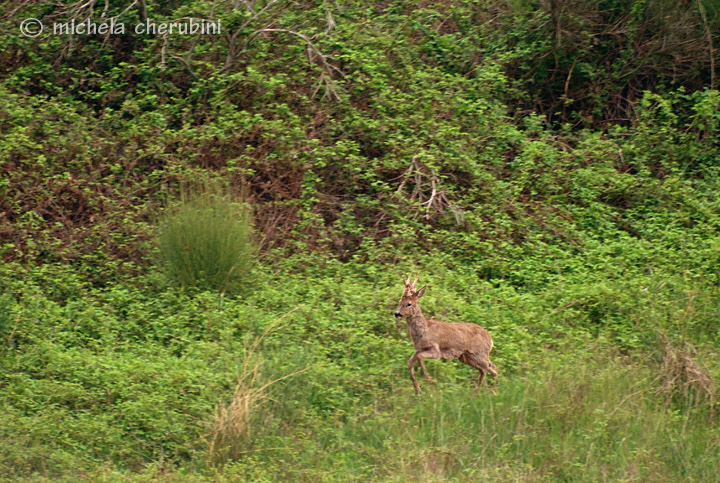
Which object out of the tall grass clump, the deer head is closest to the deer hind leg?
the deer head

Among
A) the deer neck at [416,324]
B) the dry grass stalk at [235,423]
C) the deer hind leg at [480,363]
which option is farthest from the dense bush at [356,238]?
the deer neck at [416,324]

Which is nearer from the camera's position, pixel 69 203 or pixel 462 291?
pixel 462 291

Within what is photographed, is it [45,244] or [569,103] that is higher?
[569,103]

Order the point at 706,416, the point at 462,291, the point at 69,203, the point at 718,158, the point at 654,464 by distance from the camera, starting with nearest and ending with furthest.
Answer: the point at 654,464
the point at 706,416
the point at 462,291
the point at 69,203
the point at 718,158

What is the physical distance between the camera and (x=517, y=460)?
19.6ft

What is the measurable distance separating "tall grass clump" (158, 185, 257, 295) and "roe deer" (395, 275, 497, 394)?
1.74 metres

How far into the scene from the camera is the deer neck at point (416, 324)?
724 centimetres

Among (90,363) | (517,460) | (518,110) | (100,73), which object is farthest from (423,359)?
(100,73)

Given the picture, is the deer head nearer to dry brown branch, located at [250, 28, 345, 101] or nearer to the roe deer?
the roe deer

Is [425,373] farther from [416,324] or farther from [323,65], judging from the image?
[323,65]

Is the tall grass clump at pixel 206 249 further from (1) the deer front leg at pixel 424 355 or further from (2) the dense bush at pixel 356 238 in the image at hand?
(1) the deer front leg at pixel 424 355

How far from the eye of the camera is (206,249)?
323 inches

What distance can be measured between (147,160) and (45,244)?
1.60 meters

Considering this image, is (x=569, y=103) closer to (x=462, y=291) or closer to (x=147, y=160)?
(x=462, y=291)
